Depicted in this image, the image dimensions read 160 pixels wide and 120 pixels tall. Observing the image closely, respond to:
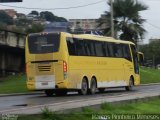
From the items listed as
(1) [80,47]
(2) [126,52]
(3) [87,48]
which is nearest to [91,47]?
(3) [87,48]

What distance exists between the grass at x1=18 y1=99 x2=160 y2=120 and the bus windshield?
7838 millimetres

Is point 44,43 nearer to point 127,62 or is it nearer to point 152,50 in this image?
point 127,62

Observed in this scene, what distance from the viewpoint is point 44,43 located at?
29.5 meters

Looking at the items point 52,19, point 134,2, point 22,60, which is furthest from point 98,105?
point 52,19

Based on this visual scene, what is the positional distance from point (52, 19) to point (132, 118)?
86446 millimetres

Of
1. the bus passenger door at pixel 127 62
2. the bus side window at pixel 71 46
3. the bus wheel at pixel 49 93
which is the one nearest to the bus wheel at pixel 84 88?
the bus wheel at pixel 49 93

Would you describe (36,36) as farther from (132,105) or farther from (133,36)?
(133,36)

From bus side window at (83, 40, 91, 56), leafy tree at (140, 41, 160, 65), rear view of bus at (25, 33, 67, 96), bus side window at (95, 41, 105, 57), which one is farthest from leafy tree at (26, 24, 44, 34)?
leafy tree at (140, 41, 160, 65)

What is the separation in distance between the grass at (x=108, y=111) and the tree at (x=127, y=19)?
43.6m

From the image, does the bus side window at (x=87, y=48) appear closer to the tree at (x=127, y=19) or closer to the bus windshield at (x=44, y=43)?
the bus windshield at (x=44, y=43)

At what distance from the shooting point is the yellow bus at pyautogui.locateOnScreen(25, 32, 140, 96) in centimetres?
2917

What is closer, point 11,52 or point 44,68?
point 44,68

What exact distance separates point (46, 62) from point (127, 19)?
1539 inches

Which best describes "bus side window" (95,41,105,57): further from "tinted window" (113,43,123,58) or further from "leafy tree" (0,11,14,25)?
"leafy tree" (0,11,14,25)
